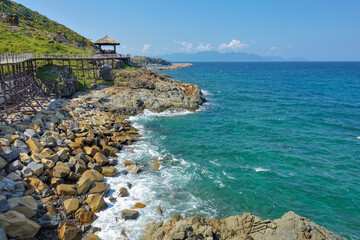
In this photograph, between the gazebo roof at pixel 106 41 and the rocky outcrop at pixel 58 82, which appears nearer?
the rocky outcrop at pixel 58 82

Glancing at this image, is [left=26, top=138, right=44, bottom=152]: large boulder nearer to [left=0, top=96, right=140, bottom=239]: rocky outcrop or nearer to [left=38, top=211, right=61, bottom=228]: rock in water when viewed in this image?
[left=0, top=96, right=140, bottom=239]: rocky outcrop

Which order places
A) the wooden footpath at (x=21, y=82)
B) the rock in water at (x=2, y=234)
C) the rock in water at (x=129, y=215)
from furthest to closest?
the wooden footpath at (x=21, y=82)
the rock in water at (x=129, y=215)
the rock in water at (x=2, y=234)

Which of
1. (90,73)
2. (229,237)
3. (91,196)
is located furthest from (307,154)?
(90,73)

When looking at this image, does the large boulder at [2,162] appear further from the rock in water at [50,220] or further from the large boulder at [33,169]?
the rock in water at [50,220]

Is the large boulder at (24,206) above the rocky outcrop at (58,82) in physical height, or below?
below

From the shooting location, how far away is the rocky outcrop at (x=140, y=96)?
46375 mm

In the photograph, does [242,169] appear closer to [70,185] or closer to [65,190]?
[70,185]

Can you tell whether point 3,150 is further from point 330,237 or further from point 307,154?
point 307,154

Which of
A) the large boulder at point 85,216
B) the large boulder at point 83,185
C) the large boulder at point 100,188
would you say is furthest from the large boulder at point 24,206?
the large boulder at point 100,188

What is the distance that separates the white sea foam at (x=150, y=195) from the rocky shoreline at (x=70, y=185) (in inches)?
21.3

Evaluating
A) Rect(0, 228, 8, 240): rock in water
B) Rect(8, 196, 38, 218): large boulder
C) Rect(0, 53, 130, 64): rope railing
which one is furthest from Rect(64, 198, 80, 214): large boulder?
Rect(0, 53, 130, 64): rope railing

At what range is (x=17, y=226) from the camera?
13.7 meters

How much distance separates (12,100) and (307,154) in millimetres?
44243

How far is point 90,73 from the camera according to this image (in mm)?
59969
